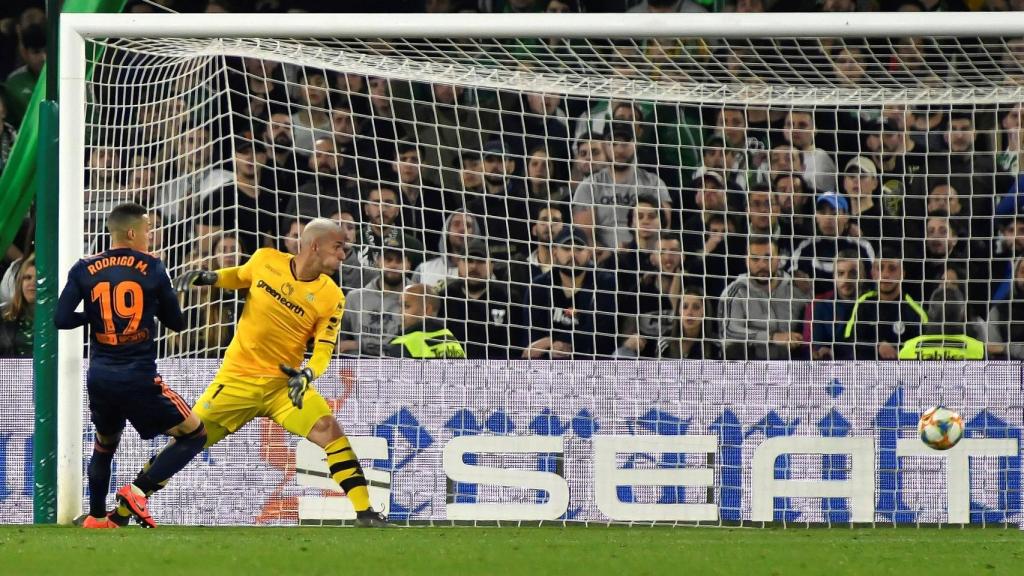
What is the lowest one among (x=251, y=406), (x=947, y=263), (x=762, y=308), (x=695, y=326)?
(x=251, y=406)

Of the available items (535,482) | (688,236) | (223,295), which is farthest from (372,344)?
(688,236)

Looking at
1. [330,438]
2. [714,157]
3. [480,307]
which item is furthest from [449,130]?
[330,438]

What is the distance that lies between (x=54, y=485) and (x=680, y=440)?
3261 millimetres

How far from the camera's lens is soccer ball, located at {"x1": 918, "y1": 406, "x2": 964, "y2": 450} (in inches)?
289

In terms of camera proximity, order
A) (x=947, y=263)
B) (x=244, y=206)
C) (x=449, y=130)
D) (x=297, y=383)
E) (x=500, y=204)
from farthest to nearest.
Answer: (x=500, y=204), (x=449, y=130), (x=947, y=263), (x=244, y=206), (x=297, y=383)

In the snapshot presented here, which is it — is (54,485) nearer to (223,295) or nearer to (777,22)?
(223,295)

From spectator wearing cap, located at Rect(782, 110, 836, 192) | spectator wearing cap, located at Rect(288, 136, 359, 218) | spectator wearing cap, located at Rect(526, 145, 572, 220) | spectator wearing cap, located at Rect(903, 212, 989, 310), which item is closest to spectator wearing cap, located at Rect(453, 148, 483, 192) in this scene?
spectator wearing cap, located at Rect(526, 145, 572, 220)

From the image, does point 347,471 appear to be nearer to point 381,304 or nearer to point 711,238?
point 381,304

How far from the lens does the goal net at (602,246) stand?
25.9 feet

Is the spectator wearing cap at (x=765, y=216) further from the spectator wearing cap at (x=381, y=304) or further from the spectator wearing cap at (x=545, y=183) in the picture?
the spectator wearing cap at (x=381, y=304)

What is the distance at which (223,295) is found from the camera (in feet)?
28.5

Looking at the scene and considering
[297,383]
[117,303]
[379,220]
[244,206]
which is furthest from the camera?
[379,220]

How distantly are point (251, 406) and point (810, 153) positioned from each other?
3.82 m

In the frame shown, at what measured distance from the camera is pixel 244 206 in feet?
27.0
